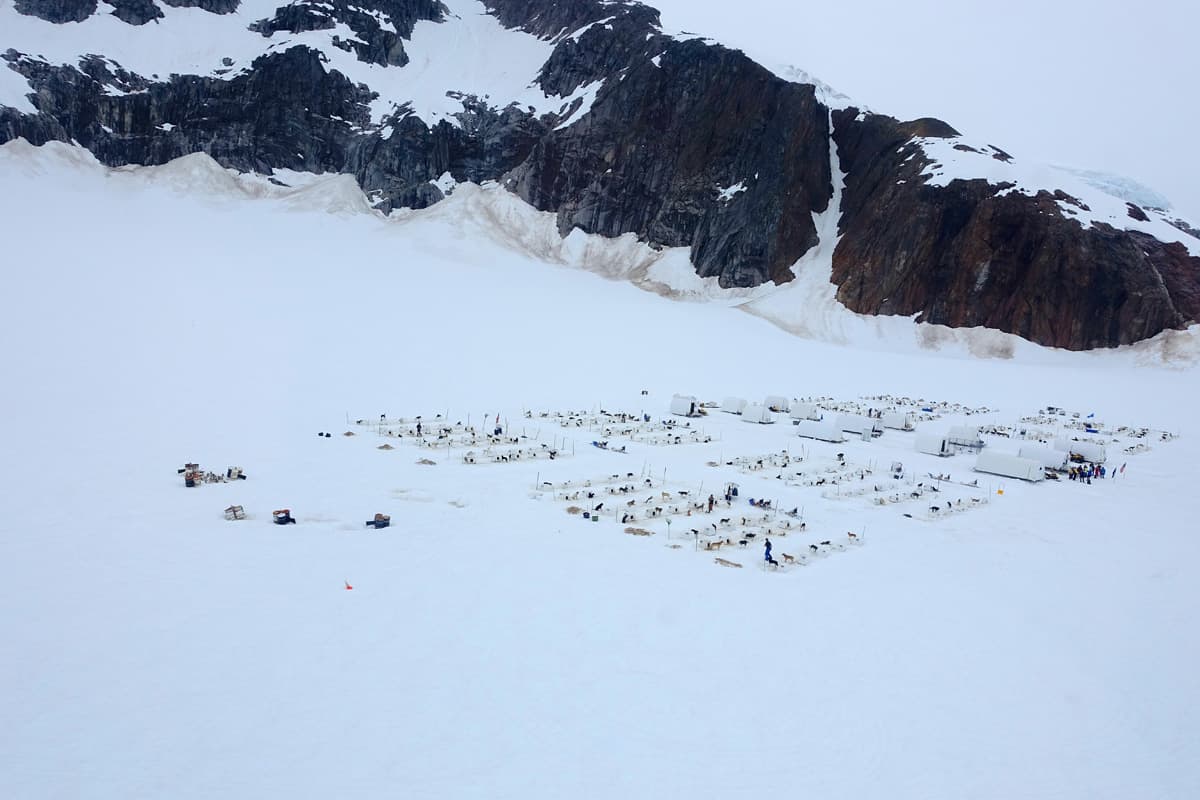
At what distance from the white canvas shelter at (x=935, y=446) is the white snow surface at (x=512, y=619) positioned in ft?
4.50

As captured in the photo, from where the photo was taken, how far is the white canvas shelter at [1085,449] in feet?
96.6

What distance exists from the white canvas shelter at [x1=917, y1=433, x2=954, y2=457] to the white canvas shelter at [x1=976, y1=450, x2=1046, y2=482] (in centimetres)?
239

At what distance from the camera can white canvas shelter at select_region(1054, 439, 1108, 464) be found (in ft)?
96.6

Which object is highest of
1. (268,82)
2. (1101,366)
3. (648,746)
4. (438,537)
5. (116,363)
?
(268,82)

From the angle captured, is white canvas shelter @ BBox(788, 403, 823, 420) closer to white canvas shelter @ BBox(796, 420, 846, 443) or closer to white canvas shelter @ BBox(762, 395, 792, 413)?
white canvas shelter @ BBox(762, 395, 792, 413)

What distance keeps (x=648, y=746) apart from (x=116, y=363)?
33081 millimetres

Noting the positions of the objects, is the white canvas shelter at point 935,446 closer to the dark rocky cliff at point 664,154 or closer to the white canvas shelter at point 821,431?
the white canvas shelter at point 821,431

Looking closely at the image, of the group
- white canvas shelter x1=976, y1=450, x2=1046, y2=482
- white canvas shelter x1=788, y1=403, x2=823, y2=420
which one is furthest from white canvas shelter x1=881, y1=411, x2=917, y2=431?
white canvas shelter x1=976, y1=450, x2=1046, y2=482

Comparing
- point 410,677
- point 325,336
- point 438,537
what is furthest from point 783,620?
point 325,336

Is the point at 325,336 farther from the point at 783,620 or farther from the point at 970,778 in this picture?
the point at 970,778

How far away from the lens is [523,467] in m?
23.7

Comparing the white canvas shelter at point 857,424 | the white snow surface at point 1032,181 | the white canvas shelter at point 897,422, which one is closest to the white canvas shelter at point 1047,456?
the white canvas shelter at point 857,424

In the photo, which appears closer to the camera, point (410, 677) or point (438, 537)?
point (410, 677)

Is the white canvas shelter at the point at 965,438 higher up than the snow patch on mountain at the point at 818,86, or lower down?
lower down
